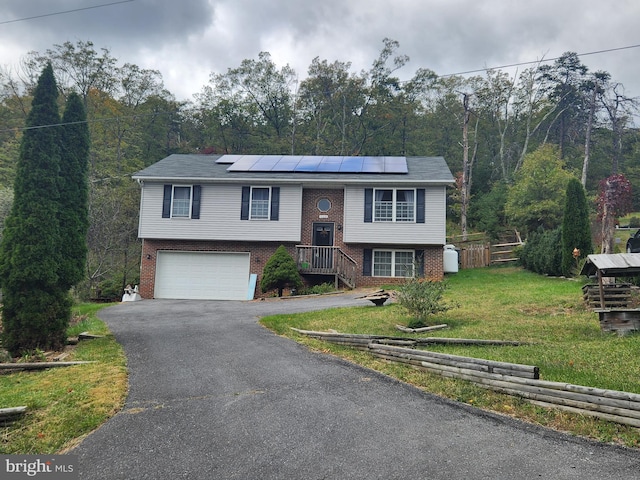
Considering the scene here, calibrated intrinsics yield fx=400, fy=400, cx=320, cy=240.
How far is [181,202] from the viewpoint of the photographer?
60.2ft

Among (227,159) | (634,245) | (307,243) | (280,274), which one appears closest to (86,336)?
(280,274)

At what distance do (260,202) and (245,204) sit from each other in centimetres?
68

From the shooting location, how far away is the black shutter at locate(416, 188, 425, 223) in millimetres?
17359

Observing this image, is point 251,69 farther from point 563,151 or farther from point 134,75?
point 563,151

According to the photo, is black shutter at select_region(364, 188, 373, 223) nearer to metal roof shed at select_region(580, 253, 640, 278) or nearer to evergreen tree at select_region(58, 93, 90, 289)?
metal roof shed at select_region(580, 253, 640, 278)

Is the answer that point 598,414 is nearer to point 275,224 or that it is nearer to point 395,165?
point 275,224

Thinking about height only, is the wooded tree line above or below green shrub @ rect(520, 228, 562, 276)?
above

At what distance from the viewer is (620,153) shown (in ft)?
114

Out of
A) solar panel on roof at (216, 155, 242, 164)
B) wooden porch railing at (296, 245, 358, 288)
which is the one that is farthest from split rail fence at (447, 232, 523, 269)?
solar panel on roof at (216, 155, 242, 164)

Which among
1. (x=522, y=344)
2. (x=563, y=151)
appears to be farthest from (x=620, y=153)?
(x=522, y=344)

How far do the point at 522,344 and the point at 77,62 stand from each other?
3406 cm

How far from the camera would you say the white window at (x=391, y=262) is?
17.8 meters

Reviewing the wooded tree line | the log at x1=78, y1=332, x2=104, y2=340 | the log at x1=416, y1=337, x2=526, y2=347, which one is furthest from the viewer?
the wooded tree line

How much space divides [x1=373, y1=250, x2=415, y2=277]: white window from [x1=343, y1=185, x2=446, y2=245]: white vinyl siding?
2.41ft
